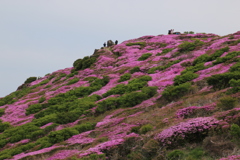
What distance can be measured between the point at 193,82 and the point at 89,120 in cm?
1010

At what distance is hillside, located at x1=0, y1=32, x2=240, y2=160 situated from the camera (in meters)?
13.0

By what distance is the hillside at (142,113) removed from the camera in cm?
1298

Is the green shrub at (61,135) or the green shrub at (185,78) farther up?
the green shrub at (185,78)

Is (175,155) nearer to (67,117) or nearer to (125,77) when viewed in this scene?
(67,117)

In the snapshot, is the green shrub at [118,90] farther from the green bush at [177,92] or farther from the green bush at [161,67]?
the green bush at [177,92]

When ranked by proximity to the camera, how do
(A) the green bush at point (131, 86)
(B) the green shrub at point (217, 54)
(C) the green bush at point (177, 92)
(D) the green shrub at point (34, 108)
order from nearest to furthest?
1. (C) the green bush at point (177, 92)
2. (A) the green bush at point (131, 86)
3. (B) the green shrub at point (217, 54)
4. (D) the green shrub at point (34, 108)

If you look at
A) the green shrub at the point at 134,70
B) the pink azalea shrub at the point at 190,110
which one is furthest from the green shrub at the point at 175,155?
the green shrub at the point at 134,70

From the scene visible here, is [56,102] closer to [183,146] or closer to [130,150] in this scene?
[130,150]

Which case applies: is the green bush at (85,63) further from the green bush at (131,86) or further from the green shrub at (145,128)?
the green shrub at (145,128)

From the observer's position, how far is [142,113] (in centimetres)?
2073

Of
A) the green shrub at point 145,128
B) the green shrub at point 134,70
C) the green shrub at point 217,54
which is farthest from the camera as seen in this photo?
the green shrub at point 134,70

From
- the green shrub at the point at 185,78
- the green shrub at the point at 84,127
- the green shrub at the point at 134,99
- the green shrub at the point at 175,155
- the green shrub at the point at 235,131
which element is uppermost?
the green shrub at the point at 185,78

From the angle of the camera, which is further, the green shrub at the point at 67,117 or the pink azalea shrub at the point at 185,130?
the green shrub at the point at 67,117

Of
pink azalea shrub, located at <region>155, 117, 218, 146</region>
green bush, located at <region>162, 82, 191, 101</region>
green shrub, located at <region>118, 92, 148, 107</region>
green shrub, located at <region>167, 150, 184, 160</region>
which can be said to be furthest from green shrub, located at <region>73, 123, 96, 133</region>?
green shrub, located at <region>167, 150, 184, 160</region>
